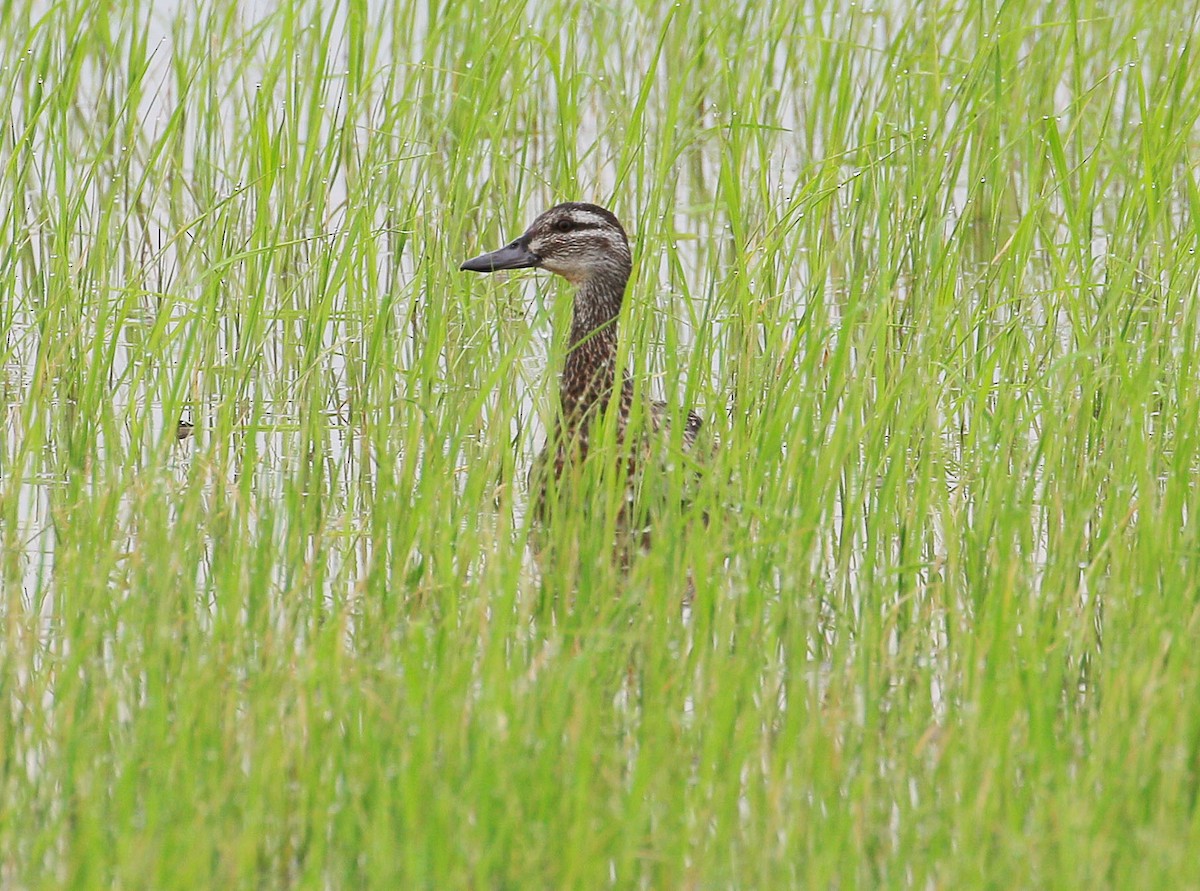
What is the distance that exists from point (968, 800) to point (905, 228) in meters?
2.85

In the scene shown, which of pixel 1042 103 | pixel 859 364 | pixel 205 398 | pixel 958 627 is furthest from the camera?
pixel 1042 103

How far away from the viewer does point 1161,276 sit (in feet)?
18.2

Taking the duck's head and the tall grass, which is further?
the duck's head

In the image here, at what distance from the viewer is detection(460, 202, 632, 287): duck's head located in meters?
5.87

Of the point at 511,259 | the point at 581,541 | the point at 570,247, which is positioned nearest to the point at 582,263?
the point at 570,247

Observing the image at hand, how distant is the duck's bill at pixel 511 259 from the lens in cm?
589

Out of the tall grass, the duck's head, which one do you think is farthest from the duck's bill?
the tall grass

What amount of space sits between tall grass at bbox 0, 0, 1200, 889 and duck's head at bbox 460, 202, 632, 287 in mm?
160

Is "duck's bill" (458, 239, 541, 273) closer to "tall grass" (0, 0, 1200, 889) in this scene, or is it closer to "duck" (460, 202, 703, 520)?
"duck" (460, 202, 703, 520)

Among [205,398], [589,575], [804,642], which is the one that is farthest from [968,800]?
[205,398]

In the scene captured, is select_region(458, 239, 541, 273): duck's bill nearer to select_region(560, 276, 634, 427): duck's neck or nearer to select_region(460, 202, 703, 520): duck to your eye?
select_region(460, 202, 703, 520): duck

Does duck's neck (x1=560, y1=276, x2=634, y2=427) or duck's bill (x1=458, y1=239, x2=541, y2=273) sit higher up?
duck's bill (x1=458, y1=239, x2=541, y2=273)

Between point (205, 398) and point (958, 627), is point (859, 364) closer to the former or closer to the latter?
point (958, 627)

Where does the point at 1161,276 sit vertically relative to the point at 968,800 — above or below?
above
